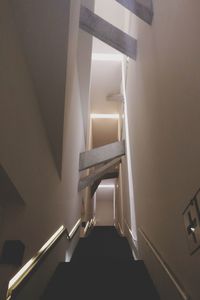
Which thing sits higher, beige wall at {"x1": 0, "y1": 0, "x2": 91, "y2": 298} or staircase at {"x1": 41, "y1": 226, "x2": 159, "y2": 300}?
beige wall at {"x1": 0, "y1": 0, "x2": 91, "y2": 298}

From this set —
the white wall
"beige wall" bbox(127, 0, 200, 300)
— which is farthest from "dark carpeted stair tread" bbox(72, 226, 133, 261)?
the white wall

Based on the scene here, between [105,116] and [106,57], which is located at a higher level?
[106,57]

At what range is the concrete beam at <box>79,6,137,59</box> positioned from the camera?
9.59 feet

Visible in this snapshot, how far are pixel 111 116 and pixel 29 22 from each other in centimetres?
764

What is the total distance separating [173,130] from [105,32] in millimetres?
2330

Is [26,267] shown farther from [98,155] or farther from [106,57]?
[106,57]

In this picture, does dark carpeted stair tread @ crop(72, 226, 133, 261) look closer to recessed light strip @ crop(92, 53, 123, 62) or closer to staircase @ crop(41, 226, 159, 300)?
staircase @ crop(41, 226, 159, 300)

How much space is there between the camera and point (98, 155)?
16.5 feet

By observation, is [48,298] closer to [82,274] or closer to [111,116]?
[82,274]

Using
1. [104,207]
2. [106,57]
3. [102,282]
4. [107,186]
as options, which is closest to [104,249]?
[102,282]

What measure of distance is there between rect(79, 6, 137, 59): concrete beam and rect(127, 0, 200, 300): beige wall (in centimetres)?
103

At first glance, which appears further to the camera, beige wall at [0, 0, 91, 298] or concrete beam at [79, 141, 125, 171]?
concrete beam at [79, 141, 125, 171]

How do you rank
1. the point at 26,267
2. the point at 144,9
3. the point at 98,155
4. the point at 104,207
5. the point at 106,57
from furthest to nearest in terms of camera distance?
the point at 104,207
the point at 106,57
the point at 98,155
the point at 144,9
the point at 26,267

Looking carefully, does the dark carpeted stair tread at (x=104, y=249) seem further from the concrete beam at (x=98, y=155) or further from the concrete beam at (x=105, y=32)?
the concrete beam at (x=105, y=32)
